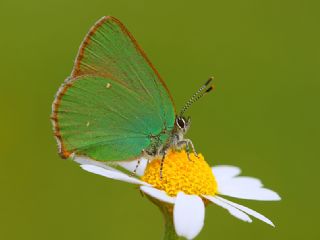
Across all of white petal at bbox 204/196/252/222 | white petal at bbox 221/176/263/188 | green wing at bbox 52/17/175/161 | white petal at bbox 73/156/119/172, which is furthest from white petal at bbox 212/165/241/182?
white petal at bbox 73/156/119/172

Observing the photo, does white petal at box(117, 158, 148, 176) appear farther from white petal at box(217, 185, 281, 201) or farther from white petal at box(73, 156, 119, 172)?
white petal at box(217, 185, 281, 201)

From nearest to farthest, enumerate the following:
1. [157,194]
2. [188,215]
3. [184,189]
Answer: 1. [188,215]
2. [157,194]
3. [184,189]

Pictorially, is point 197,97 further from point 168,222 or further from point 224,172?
point 168,222

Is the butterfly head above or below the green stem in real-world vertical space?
above

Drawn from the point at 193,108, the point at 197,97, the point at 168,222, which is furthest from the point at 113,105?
the point at 193,108

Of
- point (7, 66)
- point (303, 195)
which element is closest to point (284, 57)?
point (303, 195)

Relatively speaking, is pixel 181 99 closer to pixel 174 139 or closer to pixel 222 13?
pixel 222 13

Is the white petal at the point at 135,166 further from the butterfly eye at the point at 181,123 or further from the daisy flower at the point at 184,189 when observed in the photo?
the butterfly eye at the point at 181,123
